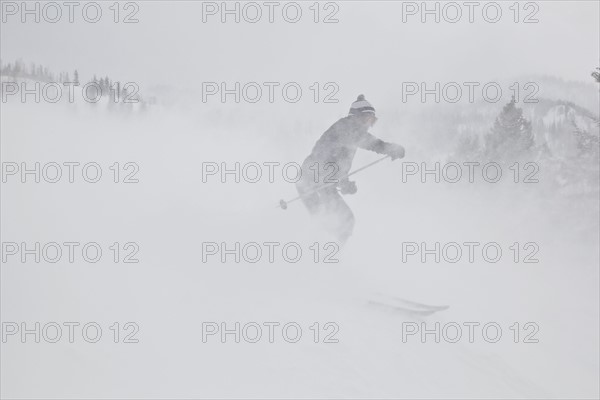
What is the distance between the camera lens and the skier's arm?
24.7 ft

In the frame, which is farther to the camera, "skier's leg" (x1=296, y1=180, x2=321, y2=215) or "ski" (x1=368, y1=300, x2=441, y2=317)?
"skier's leg" (x1=296, y1=180, x2=321, y2=215)

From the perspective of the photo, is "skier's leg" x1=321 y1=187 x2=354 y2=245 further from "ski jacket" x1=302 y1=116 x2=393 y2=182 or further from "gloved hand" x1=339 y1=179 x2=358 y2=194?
"ski jacket" x1=302 y1=116 x2=393 y2=182

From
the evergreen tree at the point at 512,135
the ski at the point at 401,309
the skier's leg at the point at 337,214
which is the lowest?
the ski at the point at 401,309

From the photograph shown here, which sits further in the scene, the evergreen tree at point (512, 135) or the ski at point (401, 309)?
the evergreen tree at point (512, 135)

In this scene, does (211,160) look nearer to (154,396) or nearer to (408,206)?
(408,206)

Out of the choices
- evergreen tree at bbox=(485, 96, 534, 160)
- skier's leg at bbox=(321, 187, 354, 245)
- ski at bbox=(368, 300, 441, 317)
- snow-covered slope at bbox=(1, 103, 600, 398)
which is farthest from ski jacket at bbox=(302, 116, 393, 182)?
evergreen tree at bbox=(485, 96, 534, 160)

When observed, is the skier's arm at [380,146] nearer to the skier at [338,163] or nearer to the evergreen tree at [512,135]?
the skier at [338,163]

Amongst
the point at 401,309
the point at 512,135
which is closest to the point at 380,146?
the point at 401,309

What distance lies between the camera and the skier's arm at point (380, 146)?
24.7 feet

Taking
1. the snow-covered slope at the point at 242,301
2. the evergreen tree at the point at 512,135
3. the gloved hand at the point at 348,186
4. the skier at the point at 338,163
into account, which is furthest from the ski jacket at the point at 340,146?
the evergreen tree at the point at 512,135

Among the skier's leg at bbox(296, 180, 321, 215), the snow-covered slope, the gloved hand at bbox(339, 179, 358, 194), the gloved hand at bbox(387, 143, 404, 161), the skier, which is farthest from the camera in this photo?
the skier's leg at bbox(296, 180, 321, 215)

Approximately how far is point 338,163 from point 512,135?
65.2 ft

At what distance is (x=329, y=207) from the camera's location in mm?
7980

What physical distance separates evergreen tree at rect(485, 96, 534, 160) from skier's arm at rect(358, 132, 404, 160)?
62.5ft
